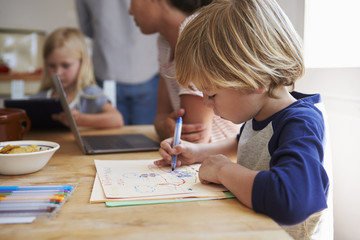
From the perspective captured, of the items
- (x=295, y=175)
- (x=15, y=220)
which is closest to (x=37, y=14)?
(x=15, y=220)

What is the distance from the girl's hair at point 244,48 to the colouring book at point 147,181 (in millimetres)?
202

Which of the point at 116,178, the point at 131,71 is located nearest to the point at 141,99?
the point at 131,71

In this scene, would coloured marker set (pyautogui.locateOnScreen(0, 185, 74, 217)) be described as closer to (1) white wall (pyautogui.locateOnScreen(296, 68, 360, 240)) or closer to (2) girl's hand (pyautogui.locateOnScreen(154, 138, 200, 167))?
(2) girl's hand (pyautogui.locateOnScreen(154, 138, 200, 167))

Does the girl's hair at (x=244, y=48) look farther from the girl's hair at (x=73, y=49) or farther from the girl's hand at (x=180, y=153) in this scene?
the girl's hair at (x=73, y=49)

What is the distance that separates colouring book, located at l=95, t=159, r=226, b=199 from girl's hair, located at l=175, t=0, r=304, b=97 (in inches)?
8.0

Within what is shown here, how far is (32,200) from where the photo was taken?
564 millimetres

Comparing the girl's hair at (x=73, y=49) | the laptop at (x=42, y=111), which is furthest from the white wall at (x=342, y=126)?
the girl's hair at (x=73, y=49)

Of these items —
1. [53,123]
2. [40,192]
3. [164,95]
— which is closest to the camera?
[40,192]

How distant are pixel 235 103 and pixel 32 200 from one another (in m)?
0.43

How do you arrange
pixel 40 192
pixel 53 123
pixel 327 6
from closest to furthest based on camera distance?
pixel 40 192 → pixel 327 6 → pixel 53 123

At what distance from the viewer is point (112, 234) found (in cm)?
47

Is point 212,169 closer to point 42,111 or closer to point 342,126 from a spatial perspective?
point 342,126

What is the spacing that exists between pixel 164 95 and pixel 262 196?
104 centimetres

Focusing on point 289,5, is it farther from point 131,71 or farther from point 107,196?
point 131,71
